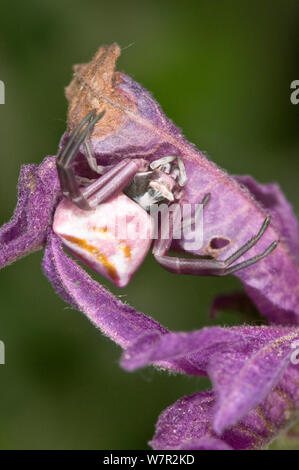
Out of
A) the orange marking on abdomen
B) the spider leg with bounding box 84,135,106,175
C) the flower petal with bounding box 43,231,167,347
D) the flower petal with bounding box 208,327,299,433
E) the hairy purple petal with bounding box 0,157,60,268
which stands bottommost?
the flower petal with bounding box 208,327,299,433

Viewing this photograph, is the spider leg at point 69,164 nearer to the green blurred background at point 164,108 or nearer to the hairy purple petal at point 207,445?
the hairy purple petal at point 207,445

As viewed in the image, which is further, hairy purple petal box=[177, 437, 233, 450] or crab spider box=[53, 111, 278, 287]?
crab spider box=[53, 111, 278, 287]

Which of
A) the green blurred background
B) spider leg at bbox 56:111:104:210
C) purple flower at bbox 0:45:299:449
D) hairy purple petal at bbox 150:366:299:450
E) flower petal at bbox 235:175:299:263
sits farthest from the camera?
the green blurred background

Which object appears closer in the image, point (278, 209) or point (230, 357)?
point (230, 357)

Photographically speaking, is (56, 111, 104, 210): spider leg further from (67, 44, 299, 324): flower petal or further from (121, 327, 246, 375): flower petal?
(121, 327, 246, 375): flower petal

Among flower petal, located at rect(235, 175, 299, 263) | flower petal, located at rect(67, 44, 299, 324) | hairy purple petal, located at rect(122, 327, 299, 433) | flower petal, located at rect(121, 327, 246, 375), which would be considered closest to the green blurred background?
flower petal, located at rect(235, 175, 299, 263)

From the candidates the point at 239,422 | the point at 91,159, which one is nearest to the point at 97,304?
the point at 91,159

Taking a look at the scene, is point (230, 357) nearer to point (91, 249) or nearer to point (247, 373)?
point (247, 373)
